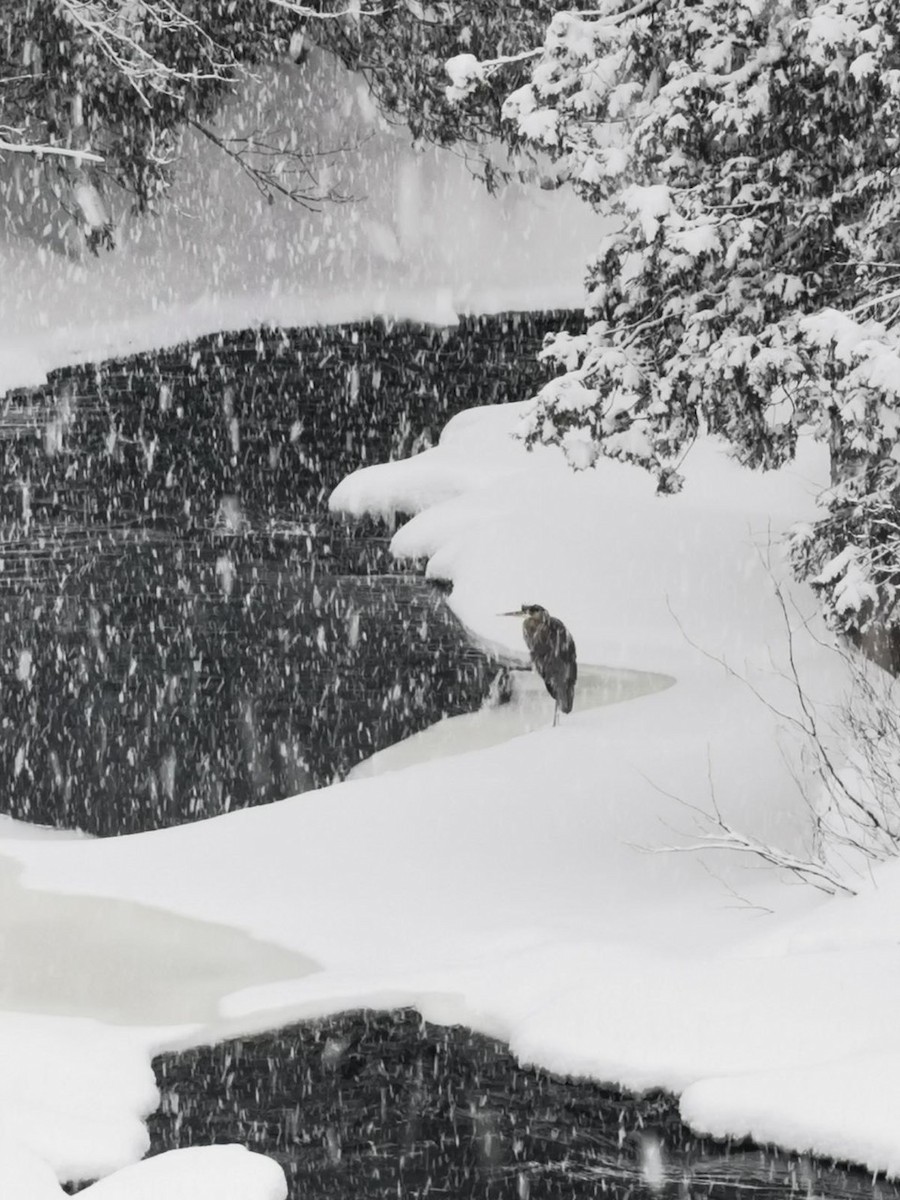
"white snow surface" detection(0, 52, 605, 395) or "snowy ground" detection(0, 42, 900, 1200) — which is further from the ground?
"white snow surface" detection(0, 52, 605, 395)

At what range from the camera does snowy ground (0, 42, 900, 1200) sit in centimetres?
612

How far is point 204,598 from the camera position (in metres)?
15.6

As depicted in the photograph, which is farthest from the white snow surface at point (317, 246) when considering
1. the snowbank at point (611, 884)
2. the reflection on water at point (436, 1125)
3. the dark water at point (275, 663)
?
the reflection on water at point (436, 1125)

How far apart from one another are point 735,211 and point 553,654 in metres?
2.97

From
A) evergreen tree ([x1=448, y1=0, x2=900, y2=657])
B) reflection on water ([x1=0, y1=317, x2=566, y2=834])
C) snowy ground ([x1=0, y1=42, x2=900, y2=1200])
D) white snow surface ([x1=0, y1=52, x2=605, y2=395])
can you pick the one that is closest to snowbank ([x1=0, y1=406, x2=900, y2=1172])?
snowy ground ([x1=0, y1=42, x2=900, y2=1200])

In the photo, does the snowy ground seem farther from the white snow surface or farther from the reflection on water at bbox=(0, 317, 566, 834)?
the white snow surface

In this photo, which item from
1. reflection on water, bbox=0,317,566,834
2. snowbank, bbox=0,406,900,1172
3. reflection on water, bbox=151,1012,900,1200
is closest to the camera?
reflection on water, bbox=151,1012,900,1200

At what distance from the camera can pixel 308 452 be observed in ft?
72.5

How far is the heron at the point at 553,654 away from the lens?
11070mm

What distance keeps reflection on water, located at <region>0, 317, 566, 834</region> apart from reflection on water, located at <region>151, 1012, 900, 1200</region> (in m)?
A: 4.34

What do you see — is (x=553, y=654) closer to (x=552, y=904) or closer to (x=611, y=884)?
(x=611, y=884)

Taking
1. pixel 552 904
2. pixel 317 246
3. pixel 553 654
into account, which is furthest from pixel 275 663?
pixel 317 246

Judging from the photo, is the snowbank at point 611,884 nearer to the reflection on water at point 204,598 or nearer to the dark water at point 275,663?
the dark water at point 275,663

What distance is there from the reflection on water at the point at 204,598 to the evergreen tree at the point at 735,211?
3.06 metres
